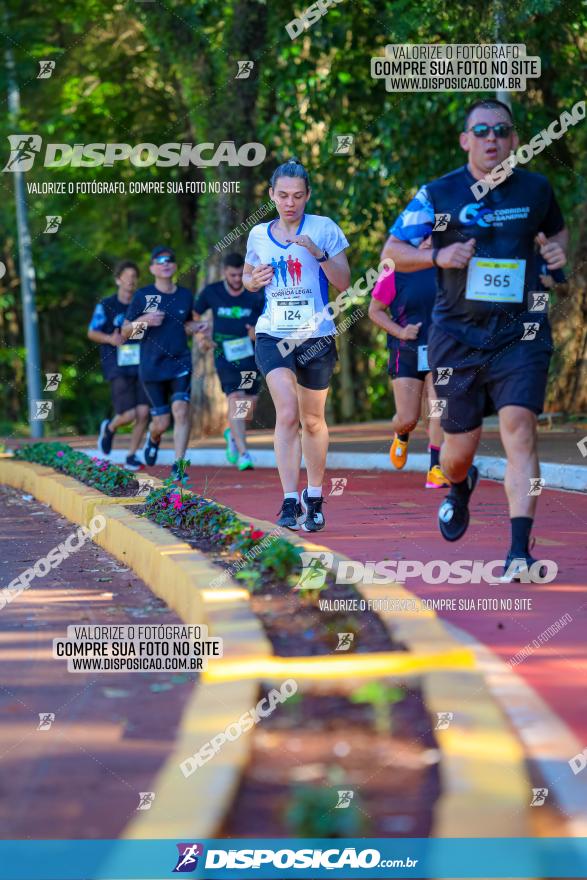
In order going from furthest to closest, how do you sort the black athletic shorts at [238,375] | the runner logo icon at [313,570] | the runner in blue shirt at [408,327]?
1. the black athletic shorts at [238,375]
2. the runner in blue shirt at [408,327]
3. the runner logo icon at [313,570]

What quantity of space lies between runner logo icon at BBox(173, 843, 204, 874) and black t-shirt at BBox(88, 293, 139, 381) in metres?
12.5

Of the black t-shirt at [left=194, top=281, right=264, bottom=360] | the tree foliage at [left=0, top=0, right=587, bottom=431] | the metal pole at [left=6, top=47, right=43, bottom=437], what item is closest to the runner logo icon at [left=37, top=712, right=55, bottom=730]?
the black t-shirt at [left=194, top=281, right=264, bottom=360]

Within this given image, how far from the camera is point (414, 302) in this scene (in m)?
12.1

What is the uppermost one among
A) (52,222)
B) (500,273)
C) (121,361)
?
(500,273)

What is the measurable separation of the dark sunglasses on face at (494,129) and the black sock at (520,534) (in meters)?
1.73

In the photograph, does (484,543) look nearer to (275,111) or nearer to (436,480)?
(436,480)

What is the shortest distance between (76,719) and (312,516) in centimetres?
461

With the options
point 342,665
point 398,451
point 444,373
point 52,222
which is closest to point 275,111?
point 52,222

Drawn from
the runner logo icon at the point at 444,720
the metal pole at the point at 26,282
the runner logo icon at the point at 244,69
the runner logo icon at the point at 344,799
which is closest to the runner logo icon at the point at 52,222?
the metal pole at the point at 26,282

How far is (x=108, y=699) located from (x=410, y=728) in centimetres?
133

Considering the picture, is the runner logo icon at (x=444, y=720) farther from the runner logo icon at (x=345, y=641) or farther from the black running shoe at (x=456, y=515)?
the black running shoe at (x=456, y=515)

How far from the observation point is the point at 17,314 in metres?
43.3

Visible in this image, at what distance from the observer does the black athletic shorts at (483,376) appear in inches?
294

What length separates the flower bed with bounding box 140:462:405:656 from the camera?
5.86 m
